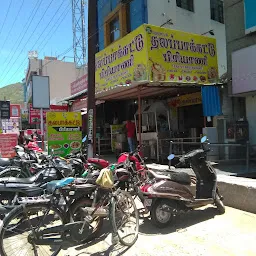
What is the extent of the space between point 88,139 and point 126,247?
22.5ft

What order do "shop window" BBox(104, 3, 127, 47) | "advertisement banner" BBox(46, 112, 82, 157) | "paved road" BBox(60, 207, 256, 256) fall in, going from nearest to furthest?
"paved road" BBox(60, 207, 256, 256) < "advertisement banner" BBox(46, 112, 82, 157) < "shop window" BBox(104, 3, 127, 47)

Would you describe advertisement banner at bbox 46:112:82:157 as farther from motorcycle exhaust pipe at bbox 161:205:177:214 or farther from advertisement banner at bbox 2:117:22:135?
advertisement banner at bbox 2:117:22:135

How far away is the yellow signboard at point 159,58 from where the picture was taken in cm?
968

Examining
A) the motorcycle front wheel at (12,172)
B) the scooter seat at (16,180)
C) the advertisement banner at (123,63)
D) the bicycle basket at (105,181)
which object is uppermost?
the advertisement banner at (123,63)

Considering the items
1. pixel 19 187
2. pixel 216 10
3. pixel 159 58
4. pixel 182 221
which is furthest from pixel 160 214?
pixel 216 10

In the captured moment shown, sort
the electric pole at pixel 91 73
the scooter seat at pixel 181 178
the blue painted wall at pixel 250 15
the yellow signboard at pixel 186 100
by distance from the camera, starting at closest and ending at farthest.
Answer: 1. the scooter seat at pixel 181 178
2. the blue painted wall at pixel 250 15
3. the electric pole at pixel 91 73
4. the yellow signboard at pixel 186 100

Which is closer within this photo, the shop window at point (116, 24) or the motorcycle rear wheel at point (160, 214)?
the motorcycle rear wheel at point (160, 214)

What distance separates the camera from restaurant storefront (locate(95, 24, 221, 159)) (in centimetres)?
973

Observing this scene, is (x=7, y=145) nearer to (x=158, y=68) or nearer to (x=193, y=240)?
(x=158, y=68)

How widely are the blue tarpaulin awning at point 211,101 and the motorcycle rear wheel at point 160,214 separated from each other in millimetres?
6367

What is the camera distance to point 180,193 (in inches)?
200

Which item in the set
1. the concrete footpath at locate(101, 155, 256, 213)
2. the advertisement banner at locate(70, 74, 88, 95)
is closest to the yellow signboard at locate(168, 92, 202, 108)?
the concrete footpath at locate(101, 155, 256, 213)

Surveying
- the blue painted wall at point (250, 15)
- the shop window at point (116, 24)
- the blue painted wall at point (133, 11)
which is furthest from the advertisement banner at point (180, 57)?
the shop window at point (116, 24)

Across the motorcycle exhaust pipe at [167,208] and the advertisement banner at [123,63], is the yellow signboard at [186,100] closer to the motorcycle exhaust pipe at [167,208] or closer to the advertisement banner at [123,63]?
the advertisement banner at [123,63]
